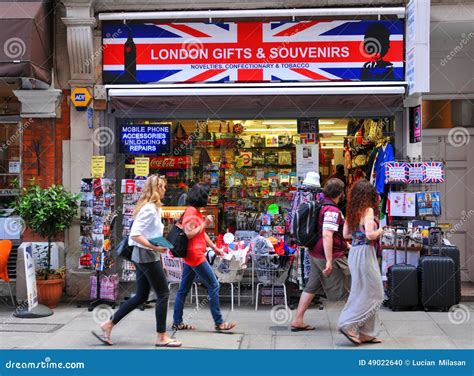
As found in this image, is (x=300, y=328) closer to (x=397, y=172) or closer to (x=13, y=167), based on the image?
(x=397, y=172)

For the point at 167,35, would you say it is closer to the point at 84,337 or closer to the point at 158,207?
the point at 158,207

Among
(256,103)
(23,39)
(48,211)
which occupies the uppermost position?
(23,39)

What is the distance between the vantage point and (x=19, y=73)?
8.85m

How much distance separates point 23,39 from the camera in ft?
29.6

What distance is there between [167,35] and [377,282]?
17.0ft

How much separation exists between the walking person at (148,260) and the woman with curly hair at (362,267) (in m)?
1.95

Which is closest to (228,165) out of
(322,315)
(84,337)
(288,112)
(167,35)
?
(288,112)

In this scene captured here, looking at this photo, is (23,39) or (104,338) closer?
(104,338)
